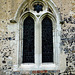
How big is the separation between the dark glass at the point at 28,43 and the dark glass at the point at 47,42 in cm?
45

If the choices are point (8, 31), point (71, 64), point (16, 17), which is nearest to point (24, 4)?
point (16, 17)

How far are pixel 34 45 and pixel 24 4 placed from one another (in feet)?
5.50

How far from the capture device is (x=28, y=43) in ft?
12.6

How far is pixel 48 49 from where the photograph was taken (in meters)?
3.85

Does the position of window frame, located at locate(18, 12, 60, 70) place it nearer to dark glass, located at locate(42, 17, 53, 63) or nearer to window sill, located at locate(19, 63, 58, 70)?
window sill, located at locate(19, 63, 58, 70)

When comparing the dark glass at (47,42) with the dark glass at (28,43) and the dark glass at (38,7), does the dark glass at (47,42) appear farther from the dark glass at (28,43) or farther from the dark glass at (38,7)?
the dark glass at (38,7)

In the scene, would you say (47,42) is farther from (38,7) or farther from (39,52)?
(38,7)

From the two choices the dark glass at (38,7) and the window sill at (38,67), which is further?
the dark glass at (38,7)

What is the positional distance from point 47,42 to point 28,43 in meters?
0.77

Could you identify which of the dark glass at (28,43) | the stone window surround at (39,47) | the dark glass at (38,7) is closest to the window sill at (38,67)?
the stone window surround at (39,47)

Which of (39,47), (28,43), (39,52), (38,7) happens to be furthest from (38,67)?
(38,7)

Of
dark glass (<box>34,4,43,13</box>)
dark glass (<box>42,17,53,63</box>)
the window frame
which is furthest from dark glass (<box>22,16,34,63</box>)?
dark glass (<box>34,4,43,13</box>)

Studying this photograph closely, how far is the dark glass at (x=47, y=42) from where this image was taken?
12.6ft

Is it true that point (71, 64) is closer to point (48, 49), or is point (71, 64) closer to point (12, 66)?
point (48, 49)
